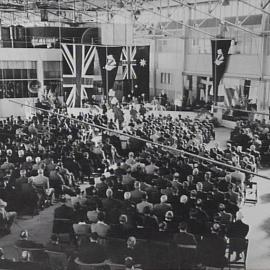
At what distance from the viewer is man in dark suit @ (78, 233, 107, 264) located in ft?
23.3

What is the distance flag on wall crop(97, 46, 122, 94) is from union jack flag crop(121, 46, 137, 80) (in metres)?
5.97

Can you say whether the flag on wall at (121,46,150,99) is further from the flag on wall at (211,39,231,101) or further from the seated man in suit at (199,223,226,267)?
the seated man in suit at (199,223,226,267)

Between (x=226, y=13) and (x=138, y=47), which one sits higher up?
(x=226, y=13)

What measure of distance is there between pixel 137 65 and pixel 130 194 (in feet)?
58.5

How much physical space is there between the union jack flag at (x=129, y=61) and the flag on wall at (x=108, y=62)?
5972mm

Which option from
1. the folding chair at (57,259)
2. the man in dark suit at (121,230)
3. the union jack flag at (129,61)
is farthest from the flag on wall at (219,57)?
the folding chair at (57,259)

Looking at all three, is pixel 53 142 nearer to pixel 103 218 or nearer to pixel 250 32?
pixel 103 218

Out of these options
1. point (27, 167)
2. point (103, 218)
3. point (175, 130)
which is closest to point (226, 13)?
point (175, 130)

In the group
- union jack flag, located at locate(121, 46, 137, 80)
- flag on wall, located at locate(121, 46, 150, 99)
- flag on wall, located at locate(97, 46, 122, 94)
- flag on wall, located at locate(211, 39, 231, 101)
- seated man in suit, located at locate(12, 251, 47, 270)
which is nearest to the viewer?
seated man in suit, located at locate(12, 251, 47, 270)

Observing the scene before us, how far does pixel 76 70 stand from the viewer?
17.7m

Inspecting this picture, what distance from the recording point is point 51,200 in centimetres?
1168

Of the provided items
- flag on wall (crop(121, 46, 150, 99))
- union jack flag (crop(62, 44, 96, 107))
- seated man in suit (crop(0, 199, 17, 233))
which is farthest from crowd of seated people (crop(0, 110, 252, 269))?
flag on wall (crop(121, 46, 150, 99))

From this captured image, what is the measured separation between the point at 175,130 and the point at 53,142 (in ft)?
16.6

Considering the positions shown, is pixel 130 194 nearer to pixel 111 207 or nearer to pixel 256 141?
pixel 111 207
